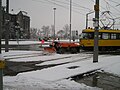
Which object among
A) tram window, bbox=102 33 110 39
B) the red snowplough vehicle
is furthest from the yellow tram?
the red snowplough vehicle

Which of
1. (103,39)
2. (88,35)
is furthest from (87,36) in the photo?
(103,39)

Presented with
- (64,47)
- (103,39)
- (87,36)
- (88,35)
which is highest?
(88,35)

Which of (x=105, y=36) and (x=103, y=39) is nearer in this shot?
(x=103, y=39)

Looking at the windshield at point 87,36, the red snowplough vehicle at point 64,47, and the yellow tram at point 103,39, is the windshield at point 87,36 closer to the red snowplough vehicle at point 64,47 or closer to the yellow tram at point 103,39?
the yellow tram at point 103,39

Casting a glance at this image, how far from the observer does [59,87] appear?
8844 millimetres

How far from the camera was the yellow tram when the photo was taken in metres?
31.1

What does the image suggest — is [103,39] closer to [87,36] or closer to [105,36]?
[105,36]

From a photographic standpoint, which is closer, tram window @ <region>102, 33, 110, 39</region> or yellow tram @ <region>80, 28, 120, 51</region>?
yellow tram @ <region>80, 28, 120, 51</region>

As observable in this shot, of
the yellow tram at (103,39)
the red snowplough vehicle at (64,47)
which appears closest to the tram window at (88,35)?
the yellow tram at (103,39)

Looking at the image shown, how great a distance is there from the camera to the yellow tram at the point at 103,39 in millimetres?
31125

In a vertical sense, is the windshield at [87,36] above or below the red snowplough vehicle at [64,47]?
above

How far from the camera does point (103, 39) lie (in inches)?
1260

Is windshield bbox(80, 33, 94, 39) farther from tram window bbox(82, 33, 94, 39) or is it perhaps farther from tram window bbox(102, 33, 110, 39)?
tram window bbox(102, 33, 110, 39)

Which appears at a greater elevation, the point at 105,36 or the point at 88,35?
the point at 88,35
